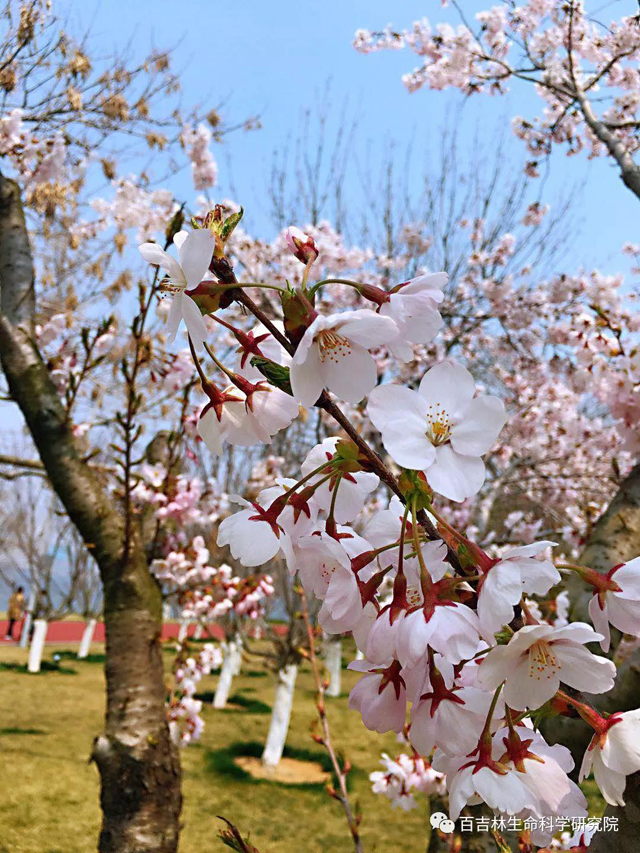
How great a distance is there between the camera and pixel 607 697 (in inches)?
45.1

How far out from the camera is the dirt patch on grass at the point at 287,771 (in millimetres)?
6242

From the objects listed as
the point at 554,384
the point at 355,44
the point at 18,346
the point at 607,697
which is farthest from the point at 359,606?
the point at 554,384

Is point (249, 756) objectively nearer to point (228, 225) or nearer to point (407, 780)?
point (407, 780)

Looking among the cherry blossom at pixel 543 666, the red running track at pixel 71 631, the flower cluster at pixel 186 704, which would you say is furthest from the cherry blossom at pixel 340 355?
the red running track at pixel 71 631

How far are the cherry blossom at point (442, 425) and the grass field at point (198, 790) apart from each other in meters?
3.36

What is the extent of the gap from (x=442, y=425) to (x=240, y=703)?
10266mm

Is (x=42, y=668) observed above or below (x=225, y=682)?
below

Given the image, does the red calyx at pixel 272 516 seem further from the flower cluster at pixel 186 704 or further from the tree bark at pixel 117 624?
the flower cluster at pixel 186 704

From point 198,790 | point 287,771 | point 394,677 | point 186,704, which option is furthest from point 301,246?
point 287,771

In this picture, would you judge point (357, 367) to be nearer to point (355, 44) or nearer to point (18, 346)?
point (18, 346)

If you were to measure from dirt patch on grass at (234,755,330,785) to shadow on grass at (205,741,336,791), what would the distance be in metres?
0.05

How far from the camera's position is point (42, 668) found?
10430 mm

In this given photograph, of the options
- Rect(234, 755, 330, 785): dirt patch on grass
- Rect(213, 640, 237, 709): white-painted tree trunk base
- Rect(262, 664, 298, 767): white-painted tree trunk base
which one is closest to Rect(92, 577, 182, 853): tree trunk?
Rect(262, 664, 298, 767): white-painted tree trunk base

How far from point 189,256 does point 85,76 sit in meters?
3.79
